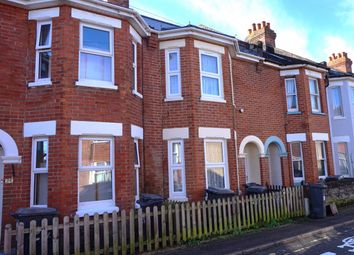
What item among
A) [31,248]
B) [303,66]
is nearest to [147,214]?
[31,248]

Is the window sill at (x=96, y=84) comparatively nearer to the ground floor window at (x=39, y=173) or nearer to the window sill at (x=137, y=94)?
the window sill at (x=137, y=94)

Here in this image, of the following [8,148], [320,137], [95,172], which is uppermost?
[320,137]

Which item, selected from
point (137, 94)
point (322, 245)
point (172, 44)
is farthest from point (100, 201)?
point (172, 44)

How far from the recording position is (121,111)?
8875 mm

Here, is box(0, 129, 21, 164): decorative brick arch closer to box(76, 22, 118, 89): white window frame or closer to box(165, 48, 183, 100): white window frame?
box(76, 22, 118, 89): white window frame

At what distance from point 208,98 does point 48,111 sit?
5475mm

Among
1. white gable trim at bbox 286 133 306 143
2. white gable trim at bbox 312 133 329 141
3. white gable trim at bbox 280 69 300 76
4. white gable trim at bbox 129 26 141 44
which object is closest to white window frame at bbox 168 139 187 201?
white gable trim at bbox 129 26 141 44

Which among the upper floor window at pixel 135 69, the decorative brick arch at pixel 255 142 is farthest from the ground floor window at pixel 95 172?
the decorative brick arch at pixel 255 142

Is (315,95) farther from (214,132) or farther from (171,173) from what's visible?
(171,173)

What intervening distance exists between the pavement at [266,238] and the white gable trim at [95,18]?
635cm

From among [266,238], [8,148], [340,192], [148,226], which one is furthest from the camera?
[340,192]

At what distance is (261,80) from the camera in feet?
46.5

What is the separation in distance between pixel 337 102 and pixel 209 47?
382 inches

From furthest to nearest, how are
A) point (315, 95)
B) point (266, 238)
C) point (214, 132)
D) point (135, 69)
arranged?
point (315, 95), point (214, 132), point (135, 69), point (266, 238)
